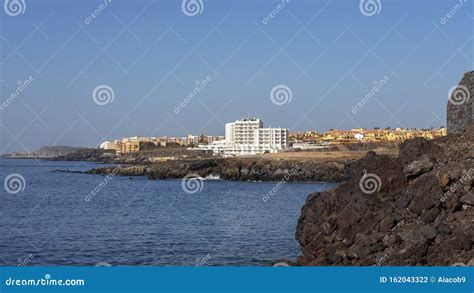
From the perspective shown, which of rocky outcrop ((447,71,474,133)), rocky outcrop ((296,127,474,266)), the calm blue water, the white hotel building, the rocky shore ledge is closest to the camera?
rocky outcrop ((296,127,474,266))

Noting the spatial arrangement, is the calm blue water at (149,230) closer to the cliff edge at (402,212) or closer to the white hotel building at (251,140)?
the cliff edge at (402,212)

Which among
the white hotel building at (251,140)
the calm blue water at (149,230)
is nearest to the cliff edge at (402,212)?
the calm blue water at (149,230)

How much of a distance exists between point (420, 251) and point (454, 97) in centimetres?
894

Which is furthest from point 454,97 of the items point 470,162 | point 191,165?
point 191,165

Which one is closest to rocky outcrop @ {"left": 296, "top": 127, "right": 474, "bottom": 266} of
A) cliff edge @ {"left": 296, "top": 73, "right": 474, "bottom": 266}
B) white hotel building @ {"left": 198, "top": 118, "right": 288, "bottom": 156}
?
cliff edge @ {"left": 296, "top": 73, "right": 474, "bottom": 266}

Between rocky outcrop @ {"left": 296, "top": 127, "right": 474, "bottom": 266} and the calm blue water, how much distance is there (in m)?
3.66

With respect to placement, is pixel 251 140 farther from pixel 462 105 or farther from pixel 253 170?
pixel 462 105

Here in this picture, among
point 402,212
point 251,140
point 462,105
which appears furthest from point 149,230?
point 251,140

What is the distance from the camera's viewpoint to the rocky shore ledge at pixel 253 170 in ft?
182

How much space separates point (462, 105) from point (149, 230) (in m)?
12.1

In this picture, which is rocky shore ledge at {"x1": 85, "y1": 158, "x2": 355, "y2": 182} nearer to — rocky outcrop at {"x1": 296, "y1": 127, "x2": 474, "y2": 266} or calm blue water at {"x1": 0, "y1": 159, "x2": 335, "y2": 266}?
calm blue water at {"x1": 0, "y1": 159, "x2": 335, "y2": 266}

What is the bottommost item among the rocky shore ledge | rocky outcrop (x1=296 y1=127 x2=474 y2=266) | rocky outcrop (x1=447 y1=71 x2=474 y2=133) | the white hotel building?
rocky outcrop (x1=296 y1=127 x2=474 y2=266)

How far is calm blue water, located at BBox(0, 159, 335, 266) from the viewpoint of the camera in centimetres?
1881

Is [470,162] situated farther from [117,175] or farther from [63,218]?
[117,175]
